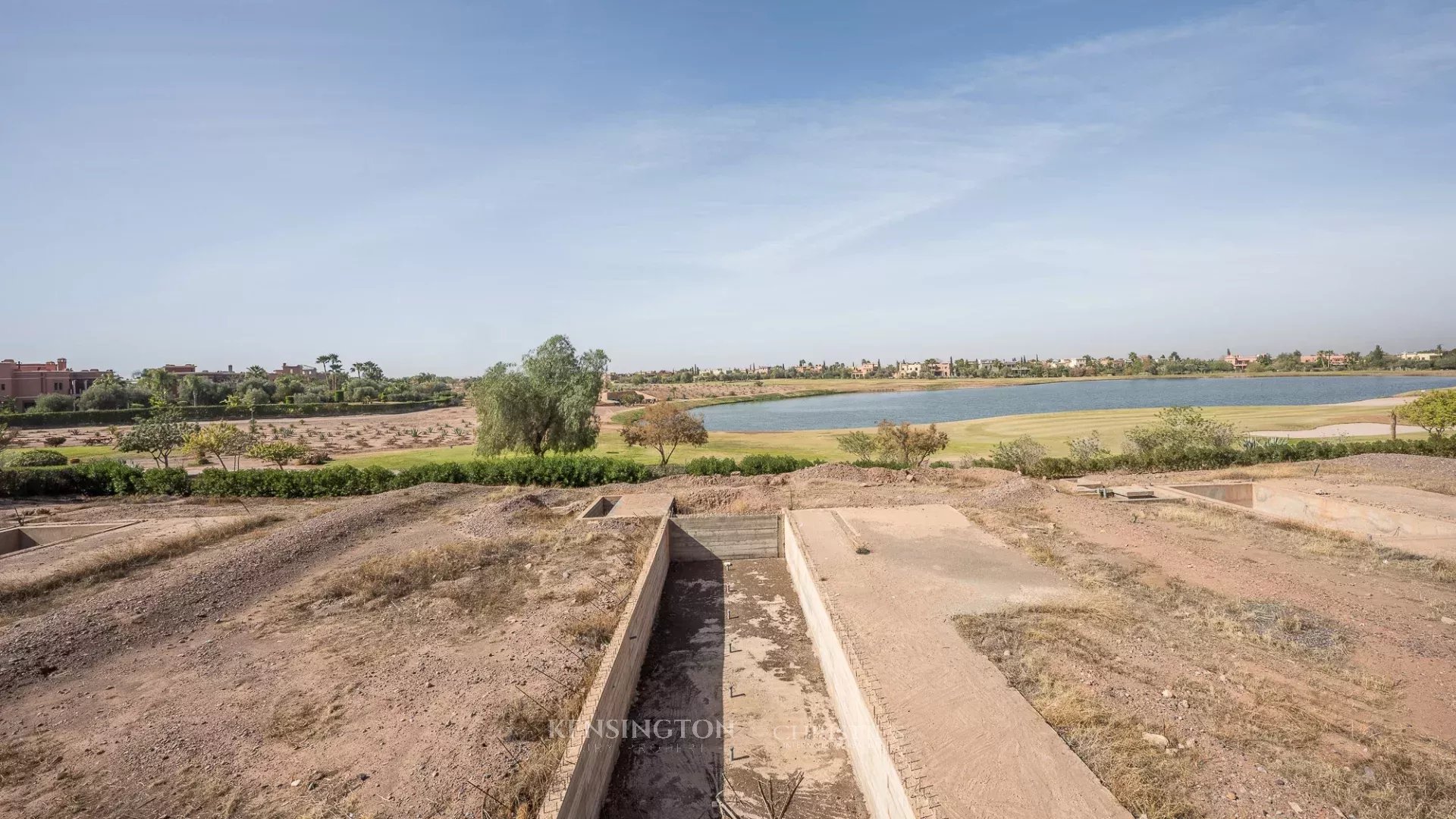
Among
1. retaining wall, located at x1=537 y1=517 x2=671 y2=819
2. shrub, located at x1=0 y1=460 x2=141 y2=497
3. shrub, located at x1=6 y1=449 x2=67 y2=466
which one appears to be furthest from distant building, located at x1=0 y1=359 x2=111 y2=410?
retaining wall, located at x1=537 y1=517 x2=671 y2=819

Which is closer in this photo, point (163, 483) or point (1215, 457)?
point (163, 483)

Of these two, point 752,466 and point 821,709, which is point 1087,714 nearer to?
point 821,709

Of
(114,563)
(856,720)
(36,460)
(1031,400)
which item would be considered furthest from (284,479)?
(1031,400)

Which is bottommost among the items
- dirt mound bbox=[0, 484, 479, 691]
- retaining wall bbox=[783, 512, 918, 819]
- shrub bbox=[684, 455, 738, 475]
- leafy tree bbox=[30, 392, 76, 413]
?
retaining wall bbox=[783, 512, 918, 819]

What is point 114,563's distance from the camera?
1502 centimetres

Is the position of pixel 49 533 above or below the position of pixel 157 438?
below

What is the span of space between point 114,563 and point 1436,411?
4595 cm

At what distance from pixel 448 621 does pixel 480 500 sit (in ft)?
35.1

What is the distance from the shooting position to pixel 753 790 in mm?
7730

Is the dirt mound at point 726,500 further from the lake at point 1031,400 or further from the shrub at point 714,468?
the lake at point 1031,400

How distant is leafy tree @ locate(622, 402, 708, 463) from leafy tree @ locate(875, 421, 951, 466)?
28.3 ft

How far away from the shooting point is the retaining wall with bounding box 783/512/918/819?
21.4 ft

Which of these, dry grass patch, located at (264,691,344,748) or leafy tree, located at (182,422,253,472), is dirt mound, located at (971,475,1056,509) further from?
leafy tree, located at (182,422,253,472)

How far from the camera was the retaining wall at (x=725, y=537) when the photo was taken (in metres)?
17.2
